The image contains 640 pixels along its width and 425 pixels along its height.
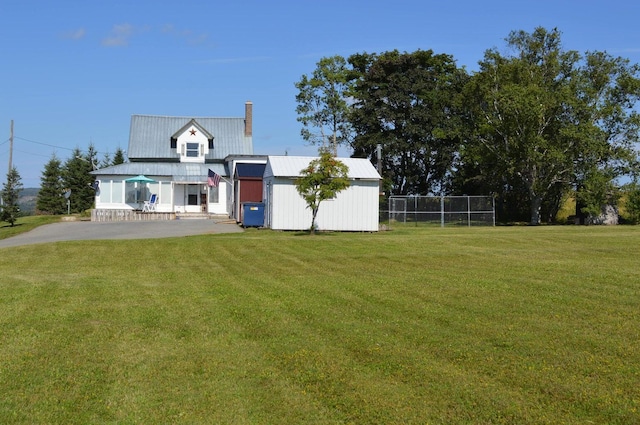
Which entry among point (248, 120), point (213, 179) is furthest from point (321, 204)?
point (248, 120)

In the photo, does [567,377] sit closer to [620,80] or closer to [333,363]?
[333,363]

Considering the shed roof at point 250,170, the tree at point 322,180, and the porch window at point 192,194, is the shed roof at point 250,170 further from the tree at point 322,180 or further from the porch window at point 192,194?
the porch window at point 192,194

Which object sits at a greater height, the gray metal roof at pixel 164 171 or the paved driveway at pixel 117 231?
the gray metal roof at pixel 164 171

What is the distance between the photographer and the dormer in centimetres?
5284

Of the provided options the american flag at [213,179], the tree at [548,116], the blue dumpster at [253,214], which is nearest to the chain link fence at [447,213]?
the tree at [548,116]

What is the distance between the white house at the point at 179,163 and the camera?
47.4 metres

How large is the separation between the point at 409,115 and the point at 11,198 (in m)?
28.6

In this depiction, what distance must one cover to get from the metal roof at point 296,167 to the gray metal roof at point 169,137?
62.8 ft

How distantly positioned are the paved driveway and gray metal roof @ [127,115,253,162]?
632 inches

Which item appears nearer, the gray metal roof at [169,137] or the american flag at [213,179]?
the american flag at [213,179]

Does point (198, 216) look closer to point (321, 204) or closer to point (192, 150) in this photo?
point (192, 150)

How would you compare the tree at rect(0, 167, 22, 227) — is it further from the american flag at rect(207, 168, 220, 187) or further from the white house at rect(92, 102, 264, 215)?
the american flag at rect(207, 168, 220, 187)

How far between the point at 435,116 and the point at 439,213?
35.3 feet

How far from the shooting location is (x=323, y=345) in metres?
8.48
